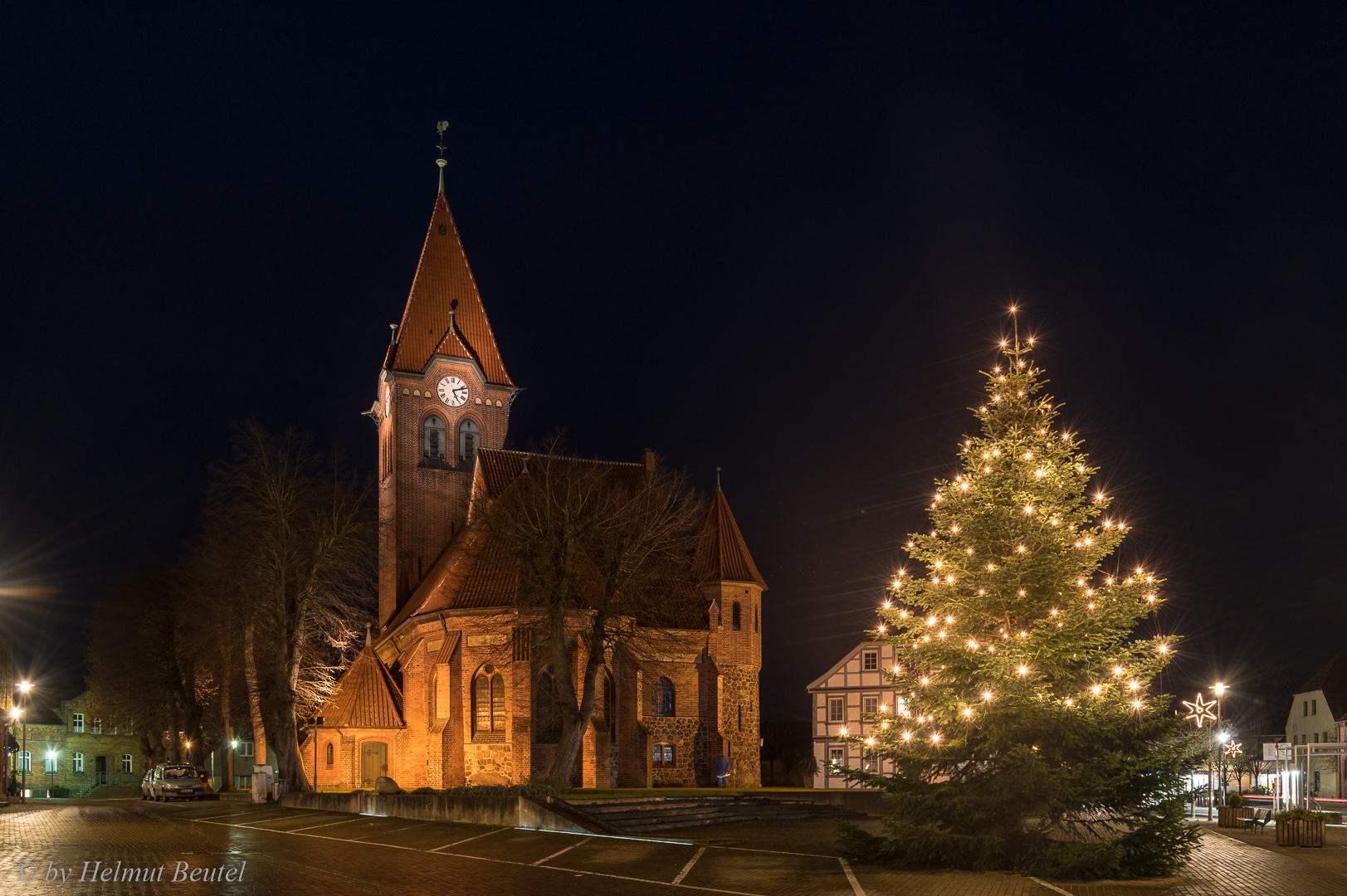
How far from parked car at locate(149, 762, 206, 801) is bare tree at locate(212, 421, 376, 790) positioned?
3.92 meters

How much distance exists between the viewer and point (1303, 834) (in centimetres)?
2202

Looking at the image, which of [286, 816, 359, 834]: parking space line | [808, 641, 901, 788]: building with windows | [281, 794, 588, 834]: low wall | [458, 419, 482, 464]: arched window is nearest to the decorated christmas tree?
[281, 794, 588, 834]: low wall

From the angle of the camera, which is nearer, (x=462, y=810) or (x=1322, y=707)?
(x=462, y=810)

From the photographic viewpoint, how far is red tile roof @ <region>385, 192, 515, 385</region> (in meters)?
53.9

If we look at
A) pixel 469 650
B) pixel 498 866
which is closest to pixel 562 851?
pixel 498 866

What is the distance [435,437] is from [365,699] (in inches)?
525

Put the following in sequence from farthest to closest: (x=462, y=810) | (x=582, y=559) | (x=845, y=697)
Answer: (x=845, y=697) < (x=582, y=559) < (x=462, y=810)

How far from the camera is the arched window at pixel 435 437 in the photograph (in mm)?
53312

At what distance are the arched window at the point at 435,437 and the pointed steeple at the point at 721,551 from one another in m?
13.0

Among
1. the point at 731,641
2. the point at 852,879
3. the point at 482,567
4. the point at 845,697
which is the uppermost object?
the point at 482,567

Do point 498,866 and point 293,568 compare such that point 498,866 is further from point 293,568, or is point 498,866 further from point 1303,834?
point 293,568

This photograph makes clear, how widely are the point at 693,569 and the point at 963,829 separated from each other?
2927 centimetres

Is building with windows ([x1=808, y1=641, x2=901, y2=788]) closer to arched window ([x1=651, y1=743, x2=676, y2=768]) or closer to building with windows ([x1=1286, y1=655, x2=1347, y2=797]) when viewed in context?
arched window ([x1=651, y1=743, x2=676, y2=768])

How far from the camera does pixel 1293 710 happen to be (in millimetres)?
69750
